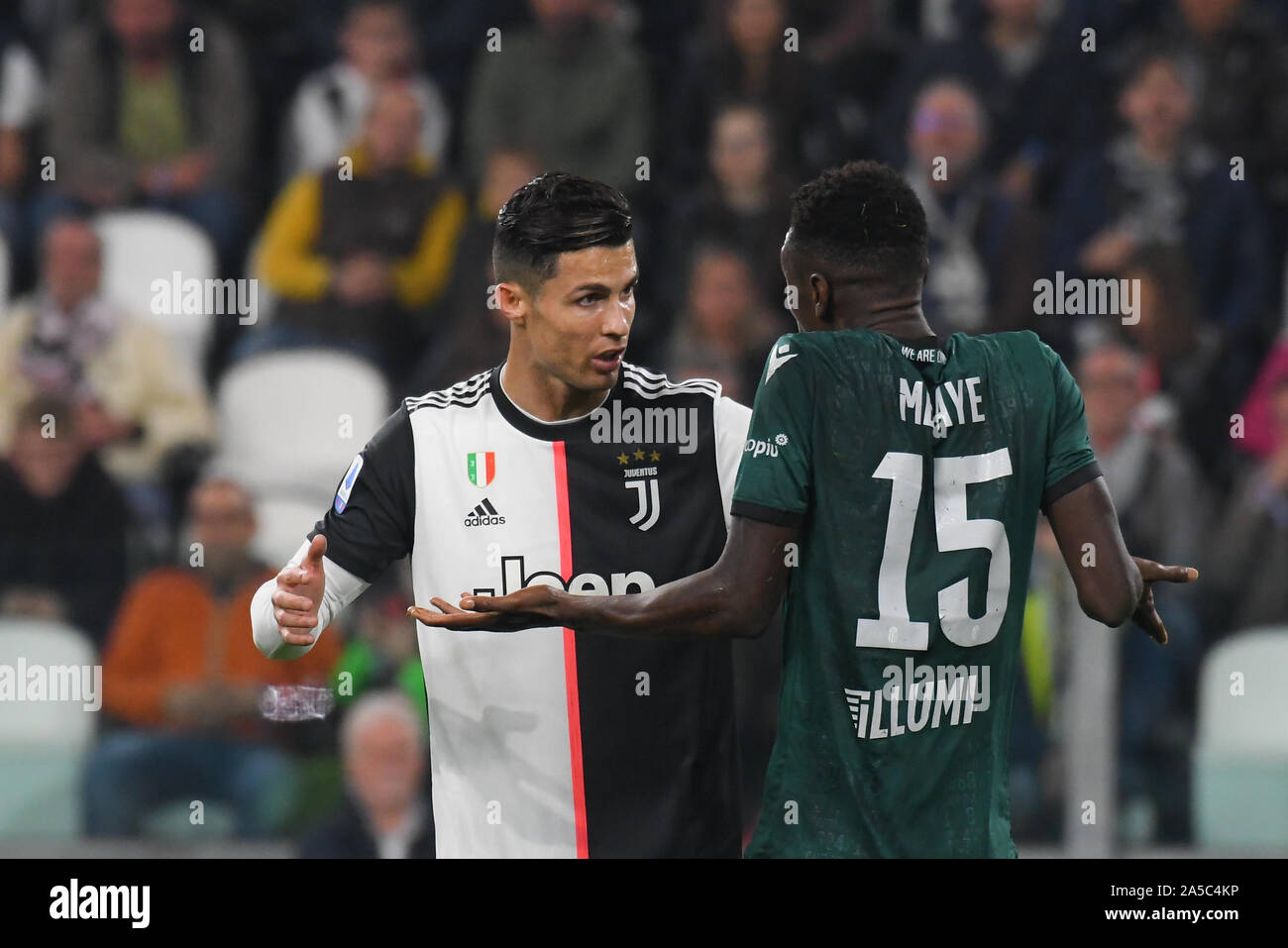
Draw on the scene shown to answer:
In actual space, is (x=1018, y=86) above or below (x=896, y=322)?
above

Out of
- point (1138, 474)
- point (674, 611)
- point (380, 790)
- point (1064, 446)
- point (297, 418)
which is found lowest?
point (380, 790)

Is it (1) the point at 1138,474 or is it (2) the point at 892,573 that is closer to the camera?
(2) the point at 892,573

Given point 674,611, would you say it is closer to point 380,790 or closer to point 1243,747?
point 380,790

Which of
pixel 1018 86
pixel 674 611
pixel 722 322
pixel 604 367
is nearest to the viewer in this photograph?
pixel 674 611

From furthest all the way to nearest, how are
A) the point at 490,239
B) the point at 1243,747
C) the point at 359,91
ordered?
the point at 359,91 < the point at 490,239 < the point at 1243,747

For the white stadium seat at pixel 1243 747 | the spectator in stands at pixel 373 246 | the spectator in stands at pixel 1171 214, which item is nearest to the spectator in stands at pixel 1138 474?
the white stadium seat at pixel 1243 747

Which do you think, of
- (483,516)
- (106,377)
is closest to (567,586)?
(483,516)

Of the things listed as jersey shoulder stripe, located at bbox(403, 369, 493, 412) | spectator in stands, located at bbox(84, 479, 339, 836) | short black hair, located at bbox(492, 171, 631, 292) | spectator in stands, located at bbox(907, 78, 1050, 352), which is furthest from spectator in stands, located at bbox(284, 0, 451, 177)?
short black hair, located at bbox(492, 171, 631, 292)

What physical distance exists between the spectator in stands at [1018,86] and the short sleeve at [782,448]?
4.28 m

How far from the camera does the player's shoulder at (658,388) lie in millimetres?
3623

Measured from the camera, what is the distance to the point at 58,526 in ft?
21.4

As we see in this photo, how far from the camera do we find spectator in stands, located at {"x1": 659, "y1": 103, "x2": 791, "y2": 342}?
6773 millimetres

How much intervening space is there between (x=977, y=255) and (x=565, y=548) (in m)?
3.55

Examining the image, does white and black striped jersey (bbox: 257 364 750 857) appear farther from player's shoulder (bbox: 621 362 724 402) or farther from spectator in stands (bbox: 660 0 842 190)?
spectator in stands (bbox: 660 0 842 190)
